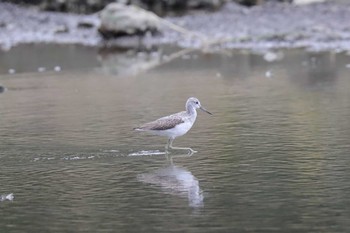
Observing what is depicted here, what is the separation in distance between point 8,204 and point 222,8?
29.1m

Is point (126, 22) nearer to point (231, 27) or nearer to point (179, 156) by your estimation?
point (231, 27)

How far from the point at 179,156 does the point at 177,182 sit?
1728 mm

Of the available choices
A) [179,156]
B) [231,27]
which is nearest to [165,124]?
[179,156]

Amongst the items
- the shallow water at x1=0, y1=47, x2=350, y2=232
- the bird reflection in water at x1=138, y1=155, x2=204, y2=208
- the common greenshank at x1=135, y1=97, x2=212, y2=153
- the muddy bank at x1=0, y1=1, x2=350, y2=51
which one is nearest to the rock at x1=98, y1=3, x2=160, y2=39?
the muddy bank at x1=0, y1=1, x2=350, y2=51

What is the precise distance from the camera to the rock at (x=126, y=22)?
3366cm

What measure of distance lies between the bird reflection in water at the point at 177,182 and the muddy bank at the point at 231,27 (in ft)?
54.9

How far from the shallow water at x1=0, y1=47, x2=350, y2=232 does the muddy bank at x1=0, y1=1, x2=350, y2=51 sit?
23.8ft

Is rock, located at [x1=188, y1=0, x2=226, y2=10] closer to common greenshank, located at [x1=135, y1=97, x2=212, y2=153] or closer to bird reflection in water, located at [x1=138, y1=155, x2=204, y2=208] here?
common greenshank, located at [x1=135, y1=97, x2=212, y2=153]

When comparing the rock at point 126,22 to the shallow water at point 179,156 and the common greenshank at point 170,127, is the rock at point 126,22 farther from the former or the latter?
the common greenshank at point 170,127

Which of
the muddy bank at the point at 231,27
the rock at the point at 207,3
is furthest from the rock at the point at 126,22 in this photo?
the rock at the point at 207,3

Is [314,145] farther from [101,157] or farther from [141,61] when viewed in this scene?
[141,61]

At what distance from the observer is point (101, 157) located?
1362 centimetres

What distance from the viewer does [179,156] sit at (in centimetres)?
1370

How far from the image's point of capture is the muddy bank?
1229 inches
